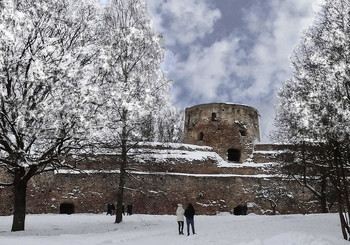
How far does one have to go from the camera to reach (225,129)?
1146 inches

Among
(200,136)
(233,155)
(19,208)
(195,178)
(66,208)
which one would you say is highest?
(200,136)

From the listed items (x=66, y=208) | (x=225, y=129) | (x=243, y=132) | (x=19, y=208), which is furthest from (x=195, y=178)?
(x=19, y=208)

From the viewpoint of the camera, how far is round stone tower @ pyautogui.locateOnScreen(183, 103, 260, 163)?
94.2 ft

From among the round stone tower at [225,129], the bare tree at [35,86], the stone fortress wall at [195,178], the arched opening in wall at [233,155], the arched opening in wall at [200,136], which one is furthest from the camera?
the arched opening in wall at [233,155]

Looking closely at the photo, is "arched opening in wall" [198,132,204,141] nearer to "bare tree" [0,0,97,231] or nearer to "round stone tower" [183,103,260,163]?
"round stone tower" [183,103,260,163]

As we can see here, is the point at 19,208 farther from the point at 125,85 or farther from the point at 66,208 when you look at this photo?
the point at 66,208

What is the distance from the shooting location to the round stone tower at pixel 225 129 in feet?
94.2

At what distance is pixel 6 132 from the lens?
10875 millimetres

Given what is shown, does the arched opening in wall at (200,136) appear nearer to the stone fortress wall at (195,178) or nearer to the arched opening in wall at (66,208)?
the stone fortress wall at (195,178)

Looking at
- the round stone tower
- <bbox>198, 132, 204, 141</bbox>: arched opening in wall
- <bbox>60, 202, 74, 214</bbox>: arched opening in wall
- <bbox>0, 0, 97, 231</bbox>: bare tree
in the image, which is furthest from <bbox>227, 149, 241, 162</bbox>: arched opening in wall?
<bbox>0, 0, 97, 231</bbox>: bare tree

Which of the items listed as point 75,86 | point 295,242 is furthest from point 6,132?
point 295,242

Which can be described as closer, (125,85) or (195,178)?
(125,85)

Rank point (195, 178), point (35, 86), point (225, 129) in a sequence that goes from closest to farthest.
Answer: point (35, 86), point (195, 178), point (225, 129)

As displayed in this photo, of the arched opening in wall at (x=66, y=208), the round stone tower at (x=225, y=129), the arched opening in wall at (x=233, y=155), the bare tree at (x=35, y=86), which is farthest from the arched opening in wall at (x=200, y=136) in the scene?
the bare tree at (x=35, y=86)
